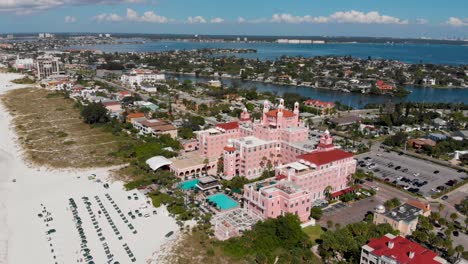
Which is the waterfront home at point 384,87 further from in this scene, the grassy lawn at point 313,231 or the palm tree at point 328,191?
the grassy lawn at point 313,231

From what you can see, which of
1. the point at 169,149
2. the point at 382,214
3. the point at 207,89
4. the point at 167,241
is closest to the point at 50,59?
the point at 207,89

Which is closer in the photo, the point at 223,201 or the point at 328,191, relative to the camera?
the point at 223,201

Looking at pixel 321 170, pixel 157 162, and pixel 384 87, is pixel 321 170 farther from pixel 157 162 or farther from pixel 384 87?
pixel 384 87

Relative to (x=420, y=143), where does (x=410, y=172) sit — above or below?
below

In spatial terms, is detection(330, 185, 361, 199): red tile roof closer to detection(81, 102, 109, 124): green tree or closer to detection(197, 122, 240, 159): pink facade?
detection(197, 122, 240, 159): pink facade

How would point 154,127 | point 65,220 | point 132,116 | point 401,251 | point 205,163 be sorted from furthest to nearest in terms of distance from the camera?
1. point 132,116
2. point 154,127
3. point 205,163
4. point 65,220
5. point 401,251

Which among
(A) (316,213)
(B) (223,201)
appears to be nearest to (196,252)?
(B) (223,201)

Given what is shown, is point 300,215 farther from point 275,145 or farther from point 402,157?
point 402,157
